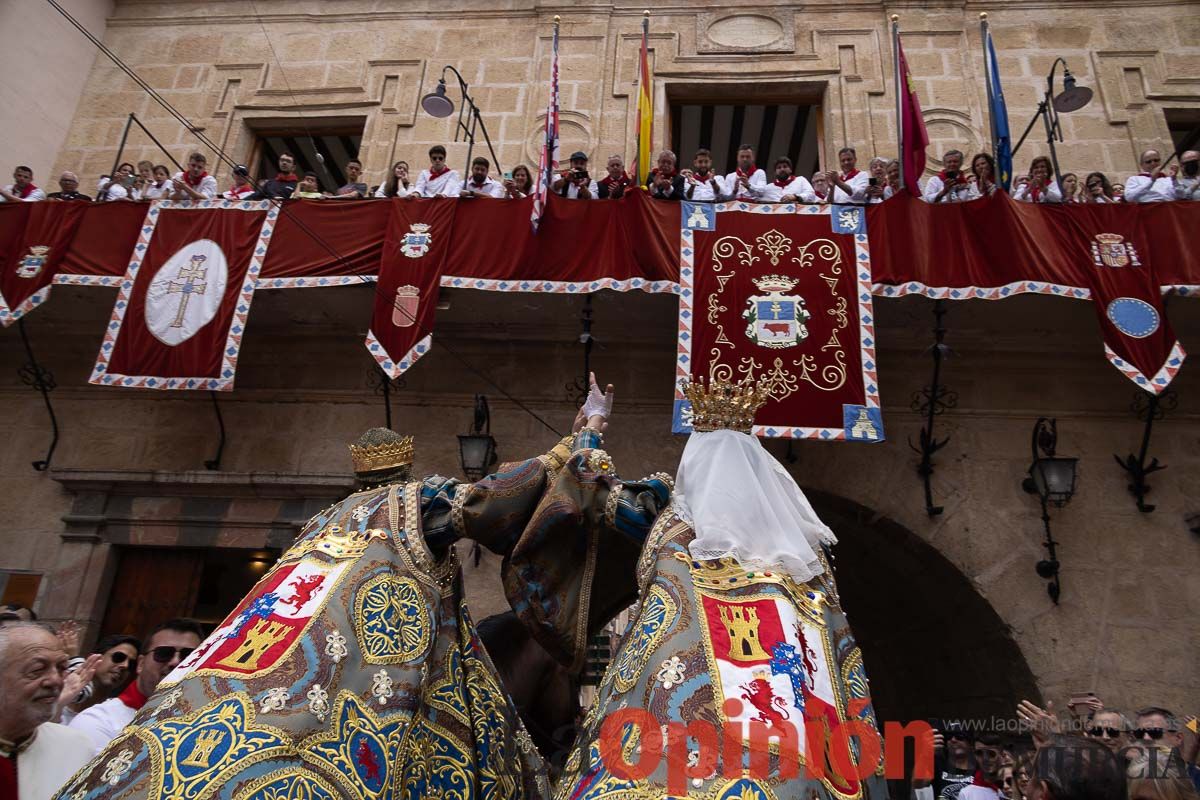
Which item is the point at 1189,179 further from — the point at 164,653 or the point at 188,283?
the point at 188,283

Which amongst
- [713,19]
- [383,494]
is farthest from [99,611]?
[713,19]

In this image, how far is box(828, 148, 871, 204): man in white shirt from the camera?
308 inches

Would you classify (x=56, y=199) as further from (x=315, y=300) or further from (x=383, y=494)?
(x=383, y=494)

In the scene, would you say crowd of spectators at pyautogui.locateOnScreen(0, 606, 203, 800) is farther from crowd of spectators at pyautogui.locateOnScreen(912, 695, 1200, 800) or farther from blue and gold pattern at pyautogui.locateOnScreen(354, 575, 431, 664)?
crowd of spectators at pyautogui.locateOnScreen(912, 695, 1200, 800)

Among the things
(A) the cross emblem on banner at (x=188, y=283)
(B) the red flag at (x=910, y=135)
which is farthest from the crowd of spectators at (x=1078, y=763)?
(A) the cross emblem on banner at (x=188, y=283)

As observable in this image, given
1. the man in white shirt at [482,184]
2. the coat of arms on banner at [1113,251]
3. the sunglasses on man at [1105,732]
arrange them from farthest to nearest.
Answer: the man in white shirt at [482,184] < the coat of arms on banner at [1113,251] < the sunglasses on man at [1105,732]

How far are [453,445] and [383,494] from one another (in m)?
4.82

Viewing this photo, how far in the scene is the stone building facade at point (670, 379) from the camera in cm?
737

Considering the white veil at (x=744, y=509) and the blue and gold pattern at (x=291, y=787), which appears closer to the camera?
the blue and gold pattern at (x=291, y=787)

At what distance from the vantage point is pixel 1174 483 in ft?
24.6

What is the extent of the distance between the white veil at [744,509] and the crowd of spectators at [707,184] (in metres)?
4.85

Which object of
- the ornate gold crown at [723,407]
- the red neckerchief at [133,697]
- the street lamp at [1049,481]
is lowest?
the red neckerchief at [133,697]

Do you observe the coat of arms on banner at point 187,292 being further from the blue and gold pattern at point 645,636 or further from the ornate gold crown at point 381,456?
the blue and gold pattern at point 645,636

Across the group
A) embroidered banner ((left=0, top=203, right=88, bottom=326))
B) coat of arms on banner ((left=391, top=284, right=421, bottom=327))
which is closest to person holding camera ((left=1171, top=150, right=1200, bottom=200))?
coat of arms on banner ((left=391, top=284, right=421, bottom=327))
